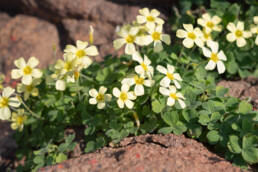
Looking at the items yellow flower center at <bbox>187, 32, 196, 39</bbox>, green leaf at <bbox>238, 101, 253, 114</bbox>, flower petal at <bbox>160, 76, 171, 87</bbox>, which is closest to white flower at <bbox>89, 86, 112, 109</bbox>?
flower petal at <bbox>160, 76, 171, 87</bbox>

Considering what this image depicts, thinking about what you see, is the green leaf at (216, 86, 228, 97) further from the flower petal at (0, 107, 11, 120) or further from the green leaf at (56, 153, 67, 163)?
the flower petal at (0, 107, 11, 120)

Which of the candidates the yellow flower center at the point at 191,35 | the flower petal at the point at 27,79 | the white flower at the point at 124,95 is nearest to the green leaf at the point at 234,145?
the white flower at the point at 124,95

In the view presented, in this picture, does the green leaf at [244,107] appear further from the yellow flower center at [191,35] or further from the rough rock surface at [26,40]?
the rough rock surface at [26,40]

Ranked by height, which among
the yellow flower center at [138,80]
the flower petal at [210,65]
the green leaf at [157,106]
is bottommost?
the green leaf at [157,106]

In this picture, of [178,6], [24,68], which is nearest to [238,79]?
[178,6]

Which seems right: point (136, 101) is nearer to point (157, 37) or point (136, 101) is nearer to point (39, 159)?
point (157, 37)

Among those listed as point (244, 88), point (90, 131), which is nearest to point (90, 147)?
point (90, 131)
